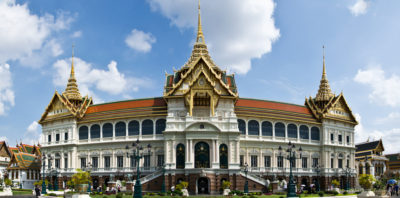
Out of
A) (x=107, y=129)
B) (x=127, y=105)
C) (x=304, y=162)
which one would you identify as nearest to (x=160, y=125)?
(x=127, y=105)

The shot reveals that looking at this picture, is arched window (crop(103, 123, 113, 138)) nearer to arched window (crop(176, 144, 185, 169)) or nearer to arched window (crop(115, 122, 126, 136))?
arched window (crop(115, 122, 126, 136))

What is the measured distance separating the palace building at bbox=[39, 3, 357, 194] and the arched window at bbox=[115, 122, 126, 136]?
0.52ft

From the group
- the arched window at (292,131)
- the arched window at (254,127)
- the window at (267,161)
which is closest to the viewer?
the arched window at (254,127)

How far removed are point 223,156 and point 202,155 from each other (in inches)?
120

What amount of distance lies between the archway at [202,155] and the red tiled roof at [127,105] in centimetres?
1103

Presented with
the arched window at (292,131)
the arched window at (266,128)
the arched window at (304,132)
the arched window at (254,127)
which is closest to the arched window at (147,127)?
the arched window at (254,127)

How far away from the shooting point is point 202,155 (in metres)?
62.4

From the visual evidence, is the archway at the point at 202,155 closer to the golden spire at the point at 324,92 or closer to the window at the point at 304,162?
the window at the point at 304,162

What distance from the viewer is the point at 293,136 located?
74188mm

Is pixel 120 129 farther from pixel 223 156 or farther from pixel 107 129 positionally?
pixel 223 156

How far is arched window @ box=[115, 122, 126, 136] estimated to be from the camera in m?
71.0

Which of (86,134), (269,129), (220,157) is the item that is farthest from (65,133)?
(269,129)

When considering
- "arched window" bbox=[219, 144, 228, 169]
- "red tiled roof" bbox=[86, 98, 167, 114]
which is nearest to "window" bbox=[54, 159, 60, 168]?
"red tiled roof" bbox=[86, 98, 167, 114]

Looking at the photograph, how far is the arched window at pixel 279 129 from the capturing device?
72.9 m
